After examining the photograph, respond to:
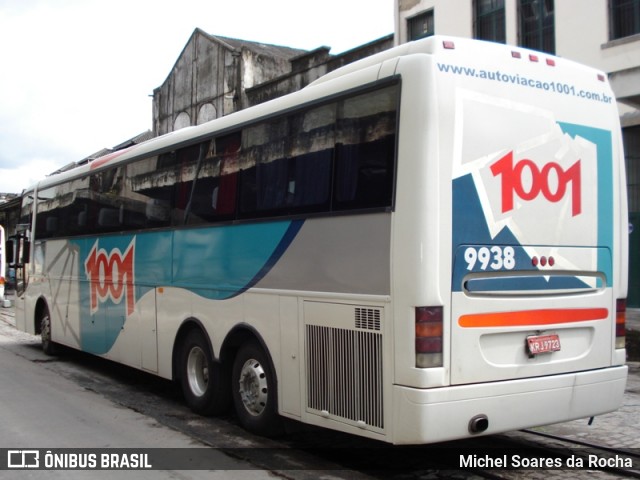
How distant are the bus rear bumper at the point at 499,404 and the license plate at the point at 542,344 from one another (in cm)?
21

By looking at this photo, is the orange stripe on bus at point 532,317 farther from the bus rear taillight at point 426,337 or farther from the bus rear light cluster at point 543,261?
the bus rear light cluster at point 543,261

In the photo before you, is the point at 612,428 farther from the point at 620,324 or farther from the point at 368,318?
the point at 368,318

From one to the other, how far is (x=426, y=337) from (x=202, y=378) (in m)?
3.91

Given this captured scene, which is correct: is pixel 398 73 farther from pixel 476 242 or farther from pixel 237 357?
pixel 237 357

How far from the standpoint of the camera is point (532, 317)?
18.2 feet

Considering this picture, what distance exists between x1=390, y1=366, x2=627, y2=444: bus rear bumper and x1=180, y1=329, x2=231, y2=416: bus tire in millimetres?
3001

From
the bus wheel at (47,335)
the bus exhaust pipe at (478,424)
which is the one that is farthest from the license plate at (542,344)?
the bus wheel at (47,335)

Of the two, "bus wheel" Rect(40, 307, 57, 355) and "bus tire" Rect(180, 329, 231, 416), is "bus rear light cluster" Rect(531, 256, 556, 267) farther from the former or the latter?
"bus wheel" Rect(40, 307, 57, 355)

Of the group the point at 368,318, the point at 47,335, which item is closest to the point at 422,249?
the point at 368,318

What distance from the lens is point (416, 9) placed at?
18938 millimetres

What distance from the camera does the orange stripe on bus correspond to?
5.25 m

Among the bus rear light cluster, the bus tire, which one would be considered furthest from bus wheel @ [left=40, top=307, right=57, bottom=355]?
the bus rear light cluster

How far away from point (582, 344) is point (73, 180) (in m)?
9.04

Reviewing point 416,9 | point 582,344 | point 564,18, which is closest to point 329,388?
point 582,344
